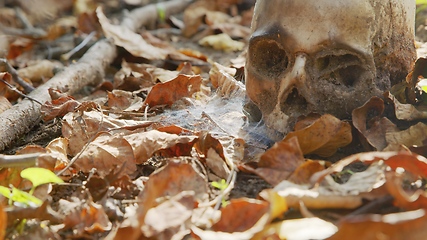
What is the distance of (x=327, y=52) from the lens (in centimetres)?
227

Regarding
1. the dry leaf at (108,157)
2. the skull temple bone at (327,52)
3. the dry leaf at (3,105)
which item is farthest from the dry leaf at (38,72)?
the skull temple bone at (327,52)

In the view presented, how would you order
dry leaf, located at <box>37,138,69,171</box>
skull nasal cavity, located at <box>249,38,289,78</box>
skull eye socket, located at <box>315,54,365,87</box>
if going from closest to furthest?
dry leaf, located at <box>37,138,69,171</box> < skull eye socket, located at <box>315,54,365,87</box> < skull nasal cavity, located at <box>249,38,289,78</box>

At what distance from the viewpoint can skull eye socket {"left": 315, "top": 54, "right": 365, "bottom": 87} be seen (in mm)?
2311

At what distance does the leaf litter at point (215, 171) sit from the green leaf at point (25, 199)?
19mm

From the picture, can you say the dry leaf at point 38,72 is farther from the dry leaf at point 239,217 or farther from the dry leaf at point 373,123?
the dry leaf at point 239,217

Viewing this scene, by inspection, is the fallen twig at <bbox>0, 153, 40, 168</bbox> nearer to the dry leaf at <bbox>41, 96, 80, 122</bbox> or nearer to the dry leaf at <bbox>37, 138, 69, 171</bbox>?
the dry leaf at <bbox>37, 138, 69, 171</bbox>

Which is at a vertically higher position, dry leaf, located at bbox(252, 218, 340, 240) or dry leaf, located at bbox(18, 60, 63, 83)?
dry leaf, located at bbox(252, 218, 340, 240)

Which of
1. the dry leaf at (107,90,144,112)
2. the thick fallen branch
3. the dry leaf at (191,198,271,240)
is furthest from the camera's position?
the dry leaf at (107,90,144,112)

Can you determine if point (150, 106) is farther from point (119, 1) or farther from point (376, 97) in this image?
point (119, 1)

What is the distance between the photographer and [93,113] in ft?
8.87

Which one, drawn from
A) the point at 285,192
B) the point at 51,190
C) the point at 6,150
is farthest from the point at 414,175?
the point at 6,150

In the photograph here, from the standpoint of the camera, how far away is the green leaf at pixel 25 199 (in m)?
1.78

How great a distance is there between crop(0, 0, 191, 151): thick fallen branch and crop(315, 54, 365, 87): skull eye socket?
5.00 ft

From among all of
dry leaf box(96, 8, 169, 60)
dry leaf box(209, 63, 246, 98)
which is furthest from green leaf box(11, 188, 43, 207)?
dry leaf box(96, 8, 169, 60)
